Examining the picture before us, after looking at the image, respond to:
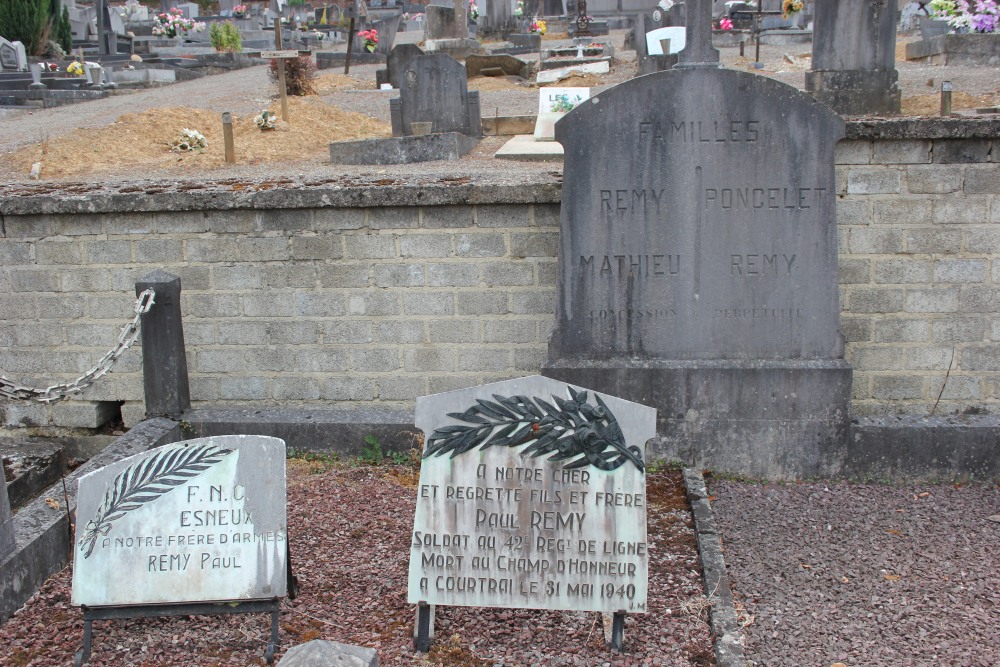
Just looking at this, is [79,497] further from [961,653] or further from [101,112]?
[101,112]

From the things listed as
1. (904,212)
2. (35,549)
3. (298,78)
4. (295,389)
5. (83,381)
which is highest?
(298,78)

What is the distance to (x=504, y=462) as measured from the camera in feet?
12.6

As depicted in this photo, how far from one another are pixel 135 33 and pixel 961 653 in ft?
113

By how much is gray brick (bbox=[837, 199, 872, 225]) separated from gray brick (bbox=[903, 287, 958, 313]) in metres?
0.56

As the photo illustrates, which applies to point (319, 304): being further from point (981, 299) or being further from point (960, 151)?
point (981, 299)

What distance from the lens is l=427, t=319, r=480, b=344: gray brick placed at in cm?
639

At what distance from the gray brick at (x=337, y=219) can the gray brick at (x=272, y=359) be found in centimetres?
93

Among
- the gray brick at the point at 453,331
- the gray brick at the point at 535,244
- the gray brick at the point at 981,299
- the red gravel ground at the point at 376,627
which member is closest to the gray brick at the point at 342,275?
the gray brick at the point at 453,331

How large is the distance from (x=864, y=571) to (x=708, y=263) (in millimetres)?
1989

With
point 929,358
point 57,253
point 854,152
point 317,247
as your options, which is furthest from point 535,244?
point 57,253

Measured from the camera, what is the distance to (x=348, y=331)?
21.2 feet

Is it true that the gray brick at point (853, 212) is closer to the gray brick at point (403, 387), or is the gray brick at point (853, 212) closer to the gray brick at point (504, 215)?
the gray brick at point (504, 215)

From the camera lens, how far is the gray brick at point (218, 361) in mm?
6598

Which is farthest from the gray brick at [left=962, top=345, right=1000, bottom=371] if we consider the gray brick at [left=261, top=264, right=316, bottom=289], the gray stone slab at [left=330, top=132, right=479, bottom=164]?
the gray stone slab at [left=330, top=132, right=479, bottom=164]
